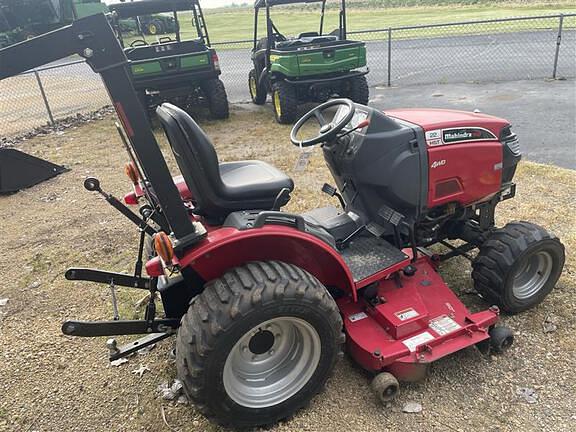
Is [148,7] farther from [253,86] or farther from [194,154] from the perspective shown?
[194,154]

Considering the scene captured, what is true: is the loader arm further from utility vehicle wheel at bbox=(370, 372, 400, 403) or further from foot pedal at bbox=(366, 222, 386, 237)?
foot pedal at bbox=(366, 222, 386, 237)

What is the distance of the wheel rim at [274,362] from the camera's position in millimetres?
2307

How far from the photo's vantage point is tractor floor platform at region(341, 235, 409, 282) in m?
2.77

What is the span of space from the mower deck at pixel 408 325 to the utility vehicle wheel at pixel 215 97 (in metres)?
6.63

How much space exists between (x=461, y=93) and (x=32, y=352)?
8910 mm

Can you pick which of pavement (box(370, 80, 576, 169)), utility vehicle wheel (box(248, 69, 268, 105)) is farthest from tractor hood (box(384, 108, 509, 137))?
utility vehicle wheel (box(248, 69, 268, 105))

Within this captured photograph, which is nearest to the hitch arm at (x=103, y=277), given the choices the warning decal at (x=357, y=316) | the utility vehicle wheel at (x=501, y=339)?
the warning decal at (x=357, y=316)

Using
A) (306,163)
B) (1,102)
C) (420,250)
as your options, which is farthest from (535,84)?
(1,102)

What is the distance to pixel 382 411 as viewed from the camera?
241 centimetres

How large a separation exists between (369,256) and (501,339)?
86 centimetres

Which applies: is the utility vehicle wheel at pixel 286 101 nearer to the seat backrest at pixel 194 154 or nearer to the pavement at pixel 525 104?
the pavement at pixel 525 104

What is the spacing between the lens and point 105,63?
5.85 feet

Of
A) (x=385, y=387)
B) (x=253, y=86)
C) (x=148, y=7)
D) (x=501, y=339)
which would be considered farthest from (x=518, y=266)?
(x=253, y=86)

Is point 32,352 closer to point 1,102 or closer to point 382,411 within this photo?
point 382,411
